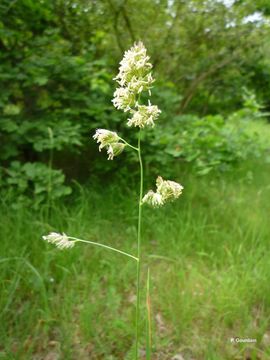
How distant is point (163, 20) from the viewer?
430cm

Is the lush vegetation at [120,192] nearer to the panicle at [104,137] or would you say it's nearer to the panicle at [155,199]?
the panicle at [155,199]

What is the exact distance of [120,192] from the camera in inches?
139

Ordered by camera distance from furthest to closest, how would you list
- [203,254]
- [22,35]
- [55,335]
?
[22,35] → [203,254] → [55,335]

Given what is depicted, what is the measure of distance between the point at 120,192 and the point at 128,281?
1.17 meters

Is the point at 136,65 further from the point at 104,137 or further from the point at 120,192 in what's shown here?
the point at 120,192

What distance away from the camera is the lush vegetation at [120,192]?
84.9 inches

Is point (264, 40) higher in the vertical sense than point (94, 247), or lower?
higher

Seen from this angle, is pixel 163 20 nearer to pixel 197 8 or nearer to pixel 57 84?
pixel 197 8

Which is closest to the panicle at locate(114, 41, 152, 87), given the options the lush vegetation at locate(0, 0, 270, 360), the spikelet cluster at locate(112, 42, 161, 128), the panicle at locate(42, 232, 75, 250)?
the spikelet cluster at locate(112, 42, 161, 128)

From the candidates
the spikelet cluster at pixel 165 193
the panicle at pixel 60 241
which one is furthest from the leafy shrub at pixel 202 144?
the panicle at pixel 60 241

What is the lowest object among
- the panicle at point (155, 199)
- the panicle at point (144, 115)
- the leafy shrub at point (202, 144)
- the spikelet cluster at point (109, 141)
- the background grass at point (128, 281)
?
the background grass at point (128, 281)

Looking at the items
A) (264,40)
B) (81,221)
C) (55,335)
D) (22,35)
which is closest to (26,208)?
(81,221)

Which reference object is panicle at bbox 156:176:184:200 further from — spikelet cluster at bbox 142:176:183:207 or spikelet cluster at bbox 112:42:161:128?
spikelet cluster at bbox 112:42:161:128

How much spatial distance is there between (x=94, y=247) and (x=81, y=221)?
11.9 inches
